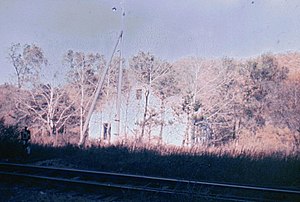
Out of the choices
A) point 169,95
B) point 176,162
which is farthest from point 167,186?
point 169,95

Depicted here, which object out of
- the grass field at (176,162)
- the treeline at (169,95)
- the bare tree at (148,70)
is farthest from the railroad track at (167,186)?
the bare tree at (148,70)

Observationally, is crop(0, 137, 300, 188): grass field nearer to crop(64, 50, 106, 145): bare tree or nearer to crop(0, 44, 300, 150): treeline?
crop(0, 44, 300, 150): treeline

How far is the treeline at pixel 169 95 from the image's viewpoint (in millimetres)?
18578

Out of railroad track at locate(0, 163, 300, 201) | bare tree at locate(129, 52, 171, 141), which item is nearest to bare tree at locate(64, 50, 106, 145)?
bare tree at locate(129, 52, 171, 141)

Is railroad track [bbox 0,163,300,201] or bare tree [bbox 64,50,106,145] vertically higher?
bare tree [bbox 64,50,106,145]

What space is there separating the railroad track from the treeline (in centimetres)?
903

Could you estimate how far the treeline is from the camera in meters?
18.6

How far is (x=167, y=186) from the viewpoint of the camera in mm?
7285

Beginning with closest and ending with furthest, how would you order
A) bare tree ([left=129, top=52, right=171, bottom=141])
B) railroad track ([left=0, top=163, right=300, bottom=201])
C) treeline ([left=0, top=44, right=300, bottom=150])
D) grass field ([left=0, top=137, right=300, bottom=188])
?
railroad track ([left=0, top=163, right=300, bottom=201]) < grass field ([left=0, top=137, right=300, bottom=188]) < treeline ([left=0, top=44, right=300, bottom=150]) < bare tree ([left=129, top=52, right=171, bottom=141])

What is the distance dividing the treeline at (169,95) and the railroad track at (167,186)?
903cm

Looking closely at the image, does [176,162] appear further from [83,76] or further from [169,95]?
[83,76]

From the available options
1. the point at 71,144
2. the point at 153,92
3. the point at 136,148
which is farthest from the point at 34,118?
the point at 136,148

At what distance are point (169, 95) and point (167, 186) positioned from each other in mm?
13857

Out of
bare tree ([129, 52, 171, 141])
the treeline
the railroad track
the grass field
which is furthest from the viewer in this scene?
bare tree ([129, 52, 171, 141])
